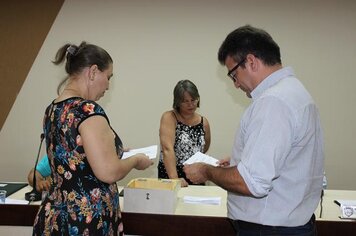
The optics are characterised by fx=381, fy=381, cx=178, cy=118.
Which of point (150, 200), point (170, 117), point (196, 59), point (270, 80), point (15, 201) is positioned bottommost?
point (15, 201)

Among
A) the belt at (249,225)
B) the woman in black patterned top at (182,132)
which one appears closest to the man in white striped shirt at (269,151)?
the belt at (249,225)

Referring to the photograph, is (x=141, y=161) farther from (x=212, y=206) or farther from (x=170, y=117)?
(x=170, y=117)

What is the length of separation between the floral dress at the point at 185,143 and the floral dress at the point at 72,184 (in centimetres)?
135

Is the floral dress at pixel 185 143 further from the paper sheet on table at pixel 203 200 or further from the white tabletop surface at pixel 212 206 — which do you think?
the paper sheet on table at pixel 203 200

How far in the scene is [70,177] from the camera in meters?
1.51

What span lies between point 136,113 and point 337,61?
6.94 ft

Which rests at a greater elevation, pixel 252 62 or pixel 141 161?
pixel 252 62

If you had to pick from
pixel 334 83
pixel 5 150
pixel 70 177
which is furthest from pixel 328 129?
pixel 5 150

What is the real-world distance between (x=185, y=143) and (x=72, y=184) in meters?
1.50

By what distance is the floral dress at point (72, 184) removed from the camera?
1.47 meters

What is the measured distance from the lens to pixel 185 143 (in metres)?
2.93

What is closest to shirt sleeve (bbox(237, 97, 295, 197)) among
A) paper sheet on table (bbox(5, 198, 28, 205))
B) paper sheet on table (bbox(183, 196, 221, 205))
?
paper sheet on table (bbox(183, 196, 221, 205))

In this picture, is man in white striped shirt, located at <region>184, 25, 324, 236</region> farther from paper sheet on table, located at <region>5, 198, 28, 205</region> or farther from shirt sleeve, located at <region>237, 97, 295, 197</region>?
paper sheet on table, located at <region>5, 198, 28, 205</region>

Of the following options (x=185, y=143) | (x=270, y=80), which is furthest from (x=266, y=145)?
(x=185, y=143)
